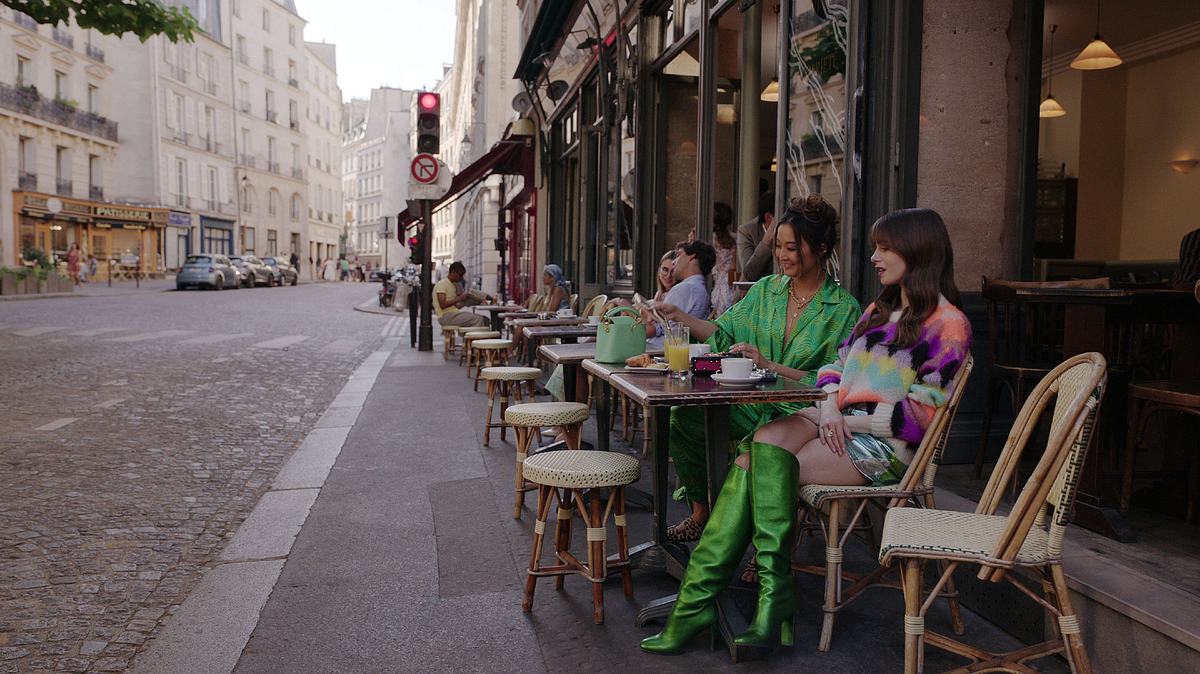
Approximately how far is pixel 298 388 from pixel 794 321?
6.63 meters

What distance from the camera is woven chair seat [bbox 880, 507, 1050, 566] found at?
2236mm

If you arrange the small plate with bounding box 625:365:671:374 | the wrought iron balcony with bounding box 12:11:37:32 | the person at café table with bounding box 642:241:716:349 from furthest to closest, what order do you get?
the wrought iron balcony with bounding box 12:11:37:32
the person at café table with bounding box 642:241:716:349
the small plate with bounding box 625:365:671:374

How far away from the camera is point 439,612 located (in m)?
3.18

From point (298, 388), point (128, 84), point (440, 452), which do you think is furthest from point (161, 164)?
point (440, 452)

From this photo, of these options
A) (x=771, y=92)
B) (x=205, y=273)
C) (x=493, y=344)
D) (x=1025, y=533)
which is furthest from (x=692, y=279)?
(x=205, y=273)

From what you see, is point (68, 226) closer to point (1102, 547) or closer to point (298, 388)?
point (298, 388)

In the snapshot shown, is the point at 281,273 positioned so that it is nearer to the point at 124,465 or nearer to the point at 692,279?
the point at 124,465

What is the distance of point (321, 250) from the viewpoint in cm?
6531

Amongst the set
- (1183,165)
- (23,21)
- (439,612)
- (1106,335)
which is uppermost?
(23,21)

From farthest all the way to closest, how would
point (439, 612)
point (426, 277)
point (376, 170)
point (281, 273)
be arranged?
1. point (376, 170)
2. point (281, 273)
3. point (426, 277)
4. point (439, 612)

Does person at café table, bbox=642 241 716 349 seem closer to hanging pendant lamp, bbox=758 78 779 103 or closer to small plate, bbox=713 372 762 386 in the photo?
small plate, bbox=713 372 762 386

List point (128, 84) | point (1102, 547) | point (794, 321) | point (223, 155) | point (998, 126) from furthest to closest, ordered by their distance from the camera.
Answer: point (223, 155) < point (128, 84) < point (998, 126) < point (794, 321) < point (1102, 547)

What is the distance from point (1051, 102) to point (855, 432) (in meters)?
8.92

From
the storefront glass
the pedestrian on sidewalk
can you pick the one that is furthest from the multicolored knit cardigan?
the pedestrian on sidewalk
